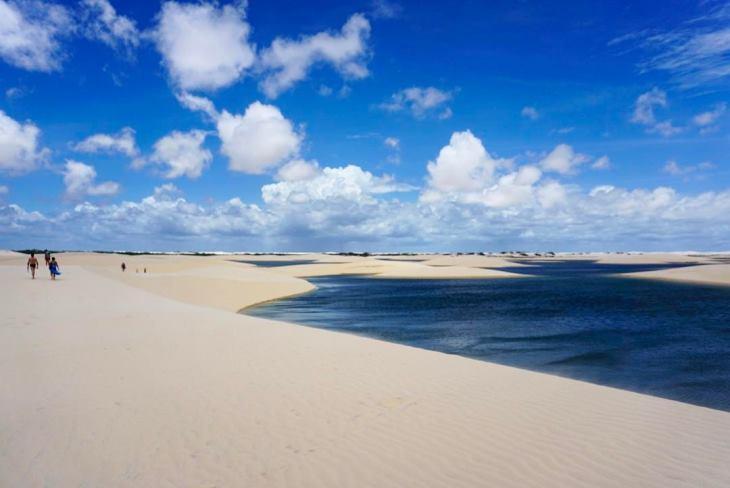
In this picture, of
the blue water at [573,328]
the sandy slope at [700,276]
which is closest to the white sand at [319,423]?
the blue water at [573,328]

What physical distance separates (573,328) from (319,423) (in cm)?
1908

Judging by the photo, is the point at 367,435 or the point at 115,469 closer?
the point at 115,469

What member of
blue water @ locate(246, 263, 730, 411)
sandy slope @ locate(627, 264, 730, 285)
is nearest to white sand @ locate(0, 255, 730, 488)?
blue water @ locate(246, 263, 730, 411)

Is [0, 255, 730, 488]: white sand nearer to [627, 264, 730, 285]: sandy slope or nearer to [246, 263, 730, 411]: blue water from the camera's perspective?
[246, 263, 730, 411]: blue water

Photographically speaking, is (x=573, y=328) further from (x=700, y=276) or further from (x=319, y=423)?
(x=700, y=276)

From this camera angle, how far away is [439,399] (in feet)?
30.6

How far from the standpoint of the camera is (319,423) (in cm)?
788

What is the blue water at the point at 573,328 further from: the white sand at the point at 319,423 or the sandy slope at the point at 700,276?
the sandy slope at the point at 700,276

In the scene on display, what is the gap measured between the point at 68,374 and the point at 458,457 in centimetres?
Result: 866

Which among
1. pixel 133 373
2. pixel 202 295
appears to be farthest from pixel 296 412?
pixel 202 295

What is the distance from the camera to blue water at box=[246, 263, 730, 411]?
14141mm

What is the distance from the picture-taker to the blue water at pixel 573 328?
1414 cm

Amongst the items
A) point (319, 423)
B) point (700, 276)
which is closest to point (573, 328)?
point (319, 423)

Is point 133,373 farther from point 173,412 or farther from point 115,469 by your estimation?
point 115,469
